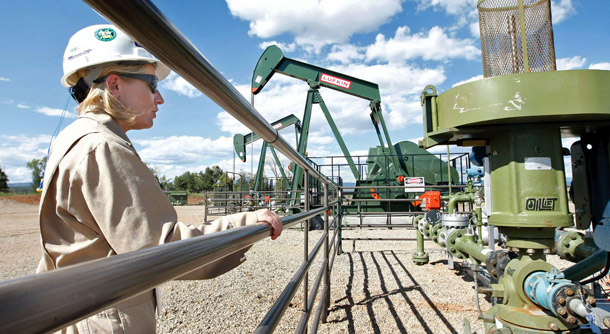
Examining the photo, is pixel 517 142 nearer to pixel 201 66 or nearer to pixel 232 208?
pixel 201 66

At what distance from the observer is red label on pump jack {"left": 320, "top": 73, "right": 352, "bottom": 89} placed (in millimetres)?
11961

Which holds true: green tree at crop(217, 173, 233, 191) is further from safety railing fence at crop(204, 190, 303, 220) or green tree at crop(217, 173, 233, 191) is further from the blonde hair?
the blonde hair

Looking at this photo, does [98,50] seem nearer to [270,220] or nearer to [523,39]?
[270,220]

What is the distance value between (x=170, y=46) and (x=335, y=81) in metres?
11.8

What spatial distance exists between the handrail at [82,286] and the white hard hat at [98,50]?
2.35 ft

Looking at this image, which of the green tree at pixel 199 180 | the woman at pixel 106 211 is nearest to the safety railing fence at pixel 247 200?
the woman at pixel 106 211

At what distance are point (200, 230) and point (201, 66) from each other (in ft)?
1.08

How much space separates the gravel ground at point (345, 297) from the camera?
123 inches

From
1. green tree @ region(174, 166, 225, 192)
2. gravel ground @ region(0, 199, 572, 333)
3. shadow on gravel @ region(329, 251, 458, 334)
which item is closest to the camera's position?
gravel ground @ region(0, 199, 572, 333)

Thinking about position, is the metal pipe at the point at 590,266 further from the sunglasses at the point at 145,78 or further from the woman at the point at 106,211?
the sunglasses at the point at 145,78

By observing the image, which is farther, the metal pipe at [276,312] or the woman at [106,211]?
the metal pipe at [276,312]

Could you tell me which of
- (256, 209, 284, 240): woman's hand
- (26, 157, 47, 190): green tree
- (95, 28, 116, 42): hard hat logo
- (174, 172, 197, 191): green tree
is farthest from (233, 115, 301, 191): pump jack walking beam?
(174, 172, 197, 191): green tree

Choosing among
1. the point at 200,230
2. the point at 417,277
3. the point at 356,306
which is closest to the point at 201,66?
the point at 200,230

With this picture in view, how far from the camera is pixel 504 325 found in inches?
89.0
